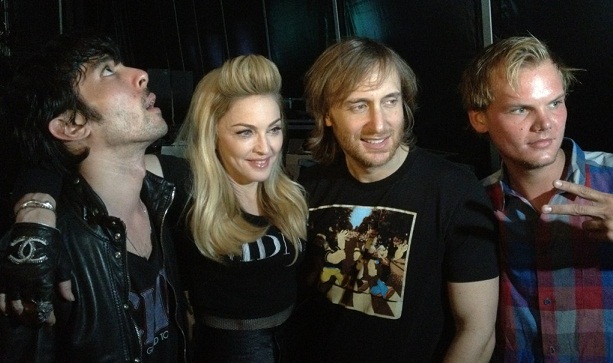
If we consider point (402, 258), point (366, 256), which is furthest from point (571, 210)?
point (366, 256)

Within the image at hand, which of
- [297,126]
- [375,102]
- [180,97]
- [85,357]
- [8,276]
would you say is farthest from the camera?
[180,97]

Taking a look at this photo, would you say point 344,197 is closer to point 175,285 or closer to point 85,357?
point 175,285

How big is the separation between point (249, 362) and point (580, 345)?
1.21 m

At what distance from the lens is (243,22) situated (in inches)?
237

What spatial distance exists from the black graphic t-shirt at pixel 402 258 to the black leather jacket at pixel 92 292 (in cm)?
77

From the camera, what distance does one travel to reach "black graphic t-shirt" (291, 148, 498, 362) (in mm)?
1623

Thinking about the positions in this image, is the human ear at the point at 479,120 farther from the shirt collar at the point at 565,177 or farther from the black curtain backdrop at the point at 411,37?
the black curtain backdrop at the point at 411,37

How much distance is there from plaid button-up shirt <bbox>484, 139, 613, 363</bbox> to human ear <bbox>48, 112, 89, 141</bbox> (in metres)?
1.66

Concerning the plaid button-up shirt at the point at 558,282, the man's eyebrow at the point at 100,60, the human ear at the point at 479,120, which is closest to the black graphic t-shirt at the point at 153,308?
the man's eyebrow at the point at 100,60

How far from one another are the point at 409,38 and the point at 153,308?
2803mm

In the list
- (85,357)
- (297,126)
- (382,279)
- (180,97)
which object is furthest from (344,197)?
(180,97)

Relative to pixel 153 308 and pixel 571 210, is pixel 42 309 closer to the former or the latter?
pixel 153 308

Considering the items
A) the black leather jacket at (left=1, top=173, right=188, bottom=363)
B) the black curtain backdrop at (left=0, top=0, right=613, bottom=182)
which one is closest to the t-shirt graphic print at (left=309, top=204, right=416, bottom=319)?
the black leather jacket at (left=1, top=173, right=188, bottom=363)

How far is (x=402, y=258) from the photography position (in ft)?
5.47
